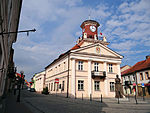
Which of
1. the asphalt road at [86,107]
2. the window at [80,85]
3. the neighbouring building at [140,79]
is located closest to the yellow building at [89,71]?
the window at [80,85]

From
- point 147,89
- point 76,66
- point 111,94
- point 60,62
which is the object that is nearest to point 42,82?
point 60,62

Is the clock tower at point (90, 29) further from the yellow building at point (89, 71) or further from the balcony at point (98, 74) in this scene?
the balcony at point (98, 74)

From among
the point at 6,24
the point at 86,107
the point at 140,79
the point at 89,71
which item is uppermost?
the point at 6,24

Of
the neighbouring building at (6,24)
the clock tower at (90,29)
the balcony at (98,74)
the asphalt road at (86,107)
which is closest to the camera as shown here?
the neighbouring building at (6,24)

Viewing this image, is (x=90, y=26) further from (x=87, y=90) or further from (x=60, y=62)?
(x=87, y=90)

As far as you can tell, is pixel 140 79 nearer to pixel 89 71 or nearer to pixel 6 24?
pixel 89 71

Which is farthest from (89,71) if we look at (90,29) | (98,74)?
(90,29)

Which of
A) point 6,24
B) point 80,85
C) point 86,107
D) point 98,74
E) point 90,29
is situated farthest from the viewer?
point 90,29

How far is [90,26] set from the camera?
116ft

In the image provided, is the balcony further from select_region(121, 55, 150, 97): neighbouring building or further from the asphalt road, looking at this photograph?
the asphalt road

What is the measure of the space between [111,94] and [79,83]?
7486 millimetres

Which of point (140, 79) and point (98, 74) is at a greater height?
point (98, 74)

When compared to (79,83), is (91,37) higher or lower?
higher

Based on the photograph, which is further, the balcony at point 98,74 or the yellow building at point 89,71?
the balcony at point 98,74
